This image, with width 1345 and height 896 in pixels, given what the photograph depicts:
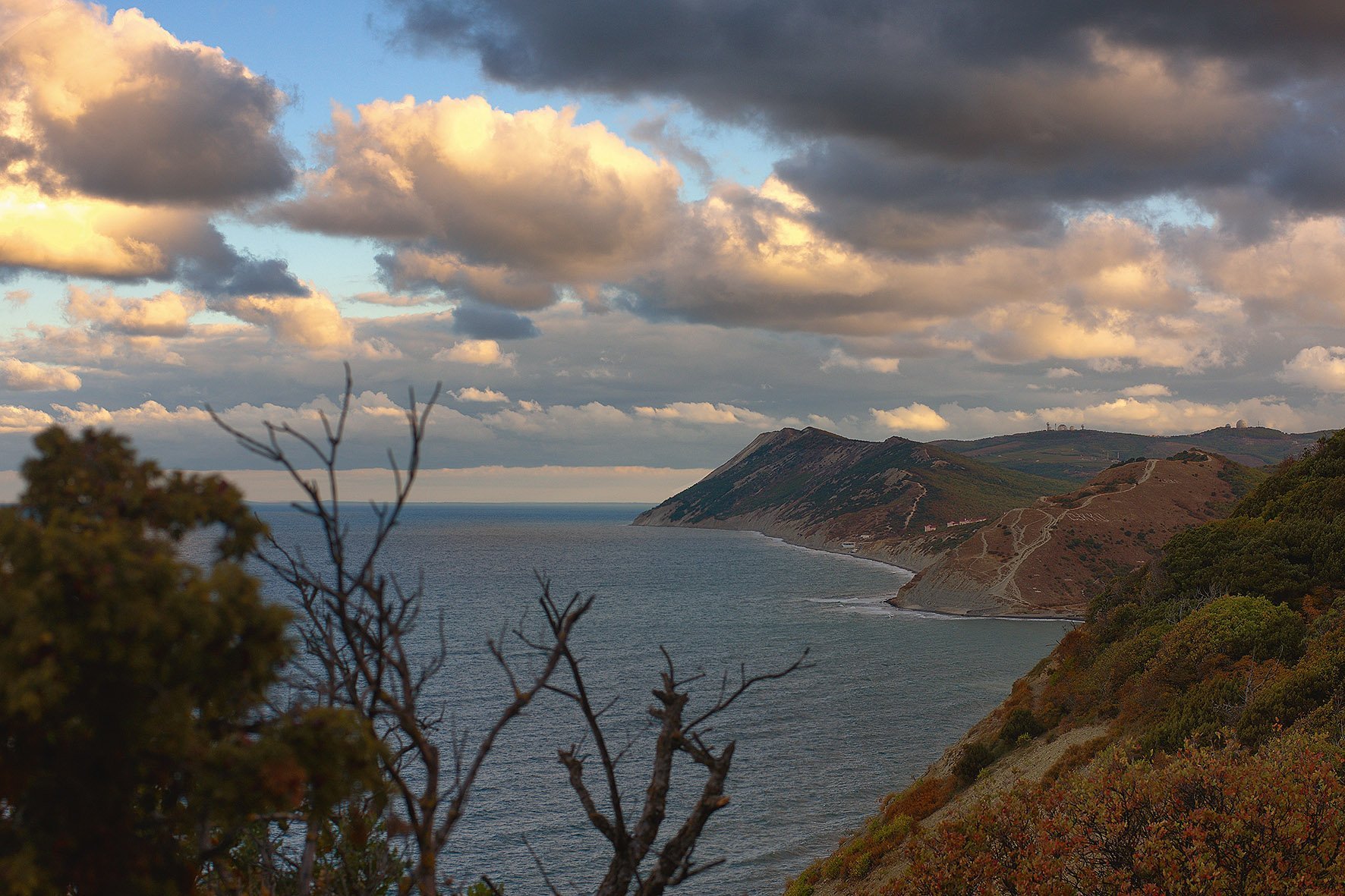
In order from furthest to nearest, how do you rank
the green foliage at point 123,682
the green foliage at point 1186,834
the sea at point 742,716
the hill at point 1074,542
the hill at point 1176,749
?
the hill at point 1074,542, the sea at point 742,716, the hill at point 1176,749, the green foliage at point 1186,834, the green foliage at point 123,682

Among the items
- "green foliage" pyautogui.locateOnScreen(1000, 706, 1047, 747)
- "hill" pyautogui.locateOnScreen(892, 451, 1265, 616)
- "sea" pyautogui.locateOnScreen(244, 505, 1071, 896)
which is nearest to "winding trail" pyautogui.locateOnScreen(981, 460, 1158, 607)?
"hill" pyautogui.locateOnScreen(892, 451, 1265, 616)

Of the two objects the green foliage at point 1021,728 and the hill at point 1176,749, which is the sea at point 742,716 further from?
the green foliage at point 1021,728

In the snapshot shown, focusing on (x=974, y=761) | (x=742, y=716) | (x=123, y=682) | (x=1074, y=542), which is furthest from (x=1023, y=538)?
(x=123, y=682)

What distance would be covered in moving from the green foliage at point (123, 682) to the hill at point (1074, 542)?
471 feet

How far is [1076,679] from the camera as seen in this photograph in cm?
5250

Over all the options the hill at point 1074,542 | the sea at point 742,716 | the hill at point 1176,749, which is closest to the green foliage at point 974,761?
the hill at point 1176,749

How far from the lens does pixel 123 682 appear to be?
7422 millimetres

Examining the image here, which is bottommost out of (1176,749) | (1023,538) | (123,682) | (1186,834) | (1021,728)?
(1021,728)

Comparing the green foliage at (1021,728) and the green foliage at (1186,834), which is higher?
the green foliage at (1186,834)

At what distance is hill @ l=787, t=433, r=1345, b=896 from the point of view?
16.2 metres

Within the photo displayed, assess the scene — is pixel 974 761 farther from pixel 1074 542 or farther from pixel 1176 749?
pixel 1074 542

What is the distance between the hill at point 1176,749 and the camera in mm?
16250

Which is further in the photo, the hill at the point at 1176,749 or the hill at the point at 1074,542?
the hill at the point at 1074,542

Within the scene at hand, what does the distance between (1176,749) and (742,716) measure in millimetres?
44780
